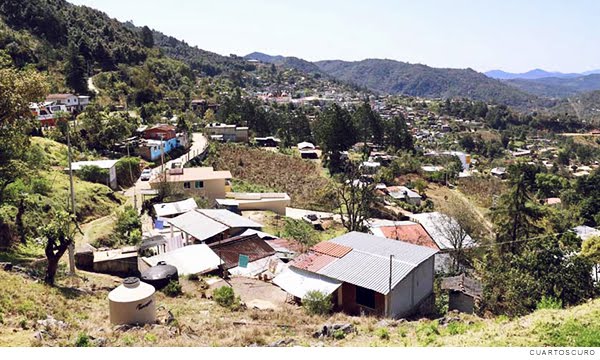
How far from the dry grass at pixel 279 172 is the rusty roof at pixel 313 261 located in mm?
18071

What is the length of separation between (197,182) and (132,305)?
60.2 ft

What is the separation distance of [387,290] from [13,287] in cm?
819

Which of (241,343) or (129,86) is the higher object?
(129,86)

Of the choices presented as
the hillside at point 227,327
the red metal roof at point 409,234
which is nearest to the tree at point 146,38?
the red metal roof at point 409,234

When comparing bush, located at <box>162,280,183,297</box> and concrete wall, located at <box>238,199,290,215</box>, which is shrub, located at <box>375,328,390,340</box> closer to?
bush, located at <box>162,280,183,297</box>

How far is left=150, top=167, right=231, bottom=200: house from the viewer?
87.0ft

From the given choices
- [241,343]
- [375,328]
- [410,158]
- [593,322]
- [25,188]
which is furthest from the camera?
[410,158]

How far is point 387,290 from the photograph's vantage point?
11461 mm

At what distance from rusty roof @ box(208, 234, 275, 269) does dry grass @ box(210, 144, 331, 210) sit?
49.1 feet

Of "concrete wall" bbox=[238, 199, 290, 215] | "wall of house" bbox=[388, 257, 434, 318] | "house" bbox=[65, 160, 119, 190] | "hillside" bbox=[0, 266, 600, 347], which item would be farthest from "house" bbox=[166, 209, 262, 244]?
"house" bbox=[65, 160, 119, 190]

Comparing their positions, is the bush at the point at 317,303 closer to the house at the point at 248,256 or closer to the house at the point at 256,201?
the house at the point at 248,256

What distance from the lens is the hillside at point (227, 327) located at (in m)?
7.38

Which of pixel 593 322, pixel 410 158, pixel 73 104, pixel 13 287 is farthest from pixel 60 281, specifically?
pixel 410 158

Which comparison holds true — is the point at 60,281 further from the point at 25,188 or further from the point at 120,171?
the point at 120,171
